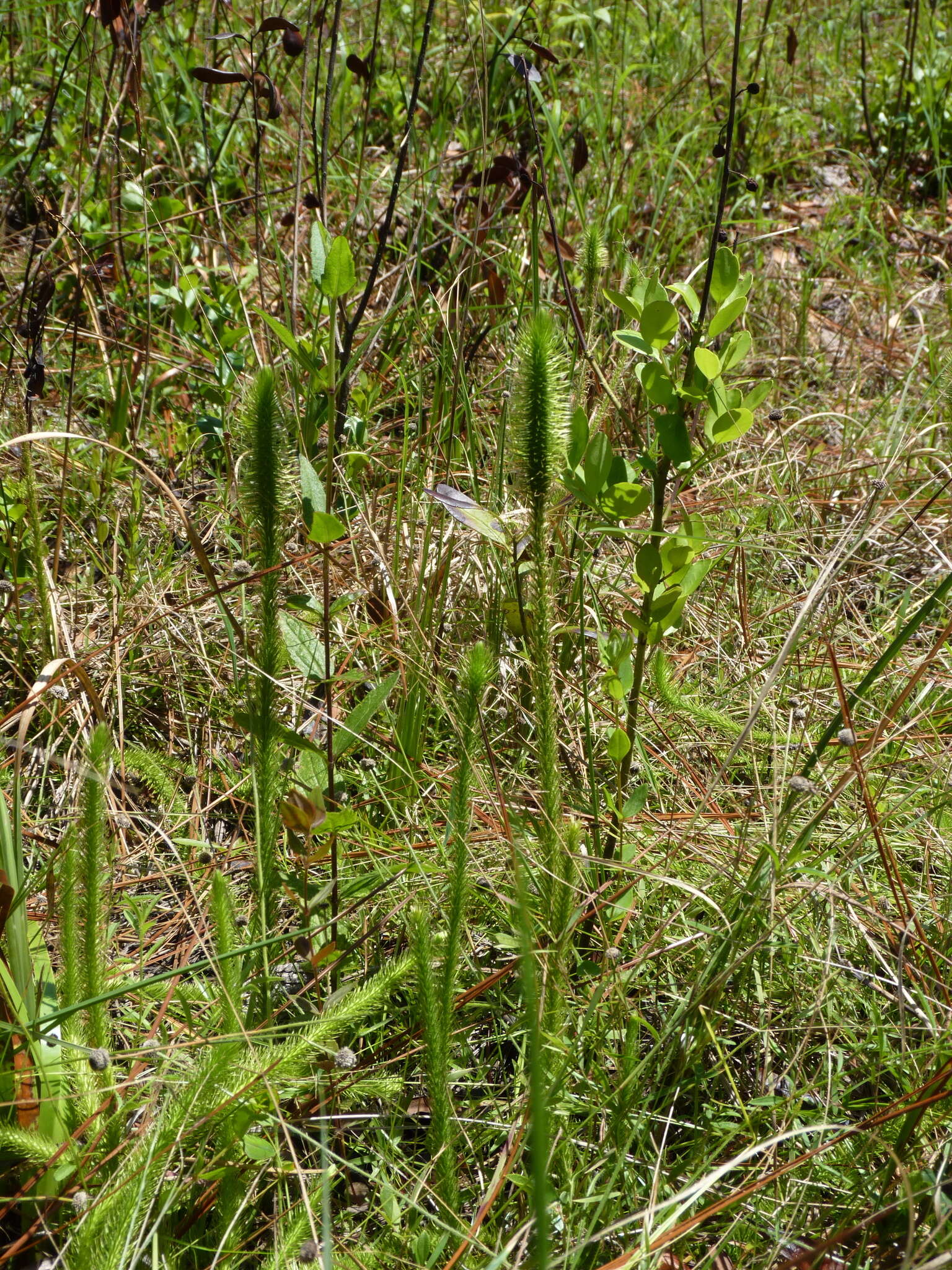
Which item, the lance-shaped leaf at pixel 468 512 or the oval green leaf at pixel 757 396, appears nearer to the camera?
the lance-shaped leaf at pixel 468 512

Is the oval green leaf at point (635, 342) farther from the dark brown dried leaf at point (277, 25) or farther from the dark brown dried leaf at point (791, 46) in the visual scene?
the dark brown dried leaf at point (791, 46)

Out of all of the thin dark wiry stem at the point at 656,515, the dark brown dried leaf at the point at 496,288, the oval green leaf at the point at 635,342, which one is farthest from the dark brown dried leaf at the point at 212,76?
the oval green leaf at the point at 635,342

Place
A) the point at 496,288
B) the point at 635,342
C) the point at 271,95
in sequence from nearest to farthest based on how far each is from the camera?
the point at 635,342, the point at 271,95, the point at 496,288

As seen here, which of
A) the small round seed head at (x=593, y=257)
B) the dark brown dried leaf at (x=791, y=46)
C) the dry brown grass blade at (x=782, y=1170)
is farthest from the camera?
the dark brown dried leaf at (x=791, y=46)

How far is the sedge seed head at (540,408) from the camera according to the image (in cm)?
120

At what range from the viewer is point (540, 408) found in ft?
3.97

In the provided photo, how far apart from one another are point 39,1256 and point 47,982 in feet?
1.03

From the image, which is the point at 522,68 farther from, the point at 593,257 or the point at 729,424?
the point at 729,424

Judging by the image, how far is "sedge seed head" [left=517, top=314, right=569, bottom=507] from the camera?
120 cm

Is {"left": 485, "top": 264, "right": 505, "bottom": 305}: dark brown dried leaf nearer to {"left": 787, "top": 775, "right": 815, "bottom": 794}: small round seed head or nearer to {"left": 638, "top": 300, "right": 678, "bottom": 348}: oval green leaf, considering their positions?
{"left": 638, "top": 300, "right": 678, "bottom": 348}: oval green leaf

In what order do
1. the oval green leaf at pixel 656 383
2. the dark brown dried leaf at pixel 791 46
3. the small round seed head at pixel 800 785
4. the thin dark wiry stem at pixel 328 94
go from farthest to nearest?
1. the dark brown dried leaf at pixel 791 46
2. the thin dark wiry stem at pixel 328 94
3. the oval green leaf at pixel 656 383
4. the small round seed head at pixel 800 785

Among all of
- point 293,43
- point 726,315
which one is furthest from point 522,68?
point 726,315

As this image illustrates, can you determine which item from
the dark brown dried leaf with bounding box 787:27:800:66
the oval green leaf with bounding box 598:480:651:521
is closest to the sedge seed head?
the oval green leaf with bounding box 598:480:651:521

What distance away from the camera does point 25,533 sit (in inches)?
85.0
